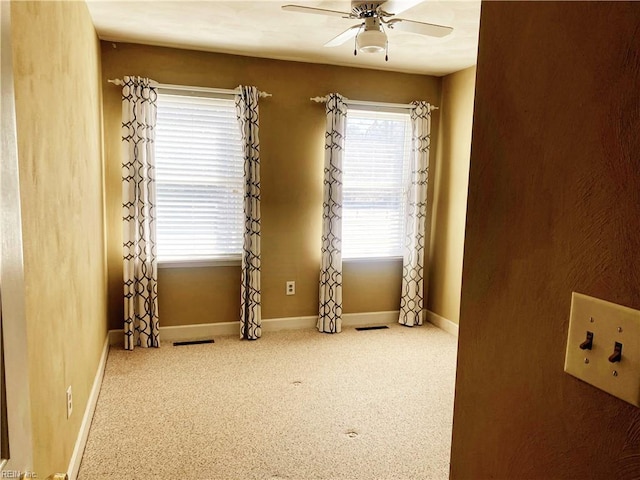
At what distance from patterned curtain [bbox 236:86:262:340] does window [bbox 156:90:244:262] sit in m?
0.13

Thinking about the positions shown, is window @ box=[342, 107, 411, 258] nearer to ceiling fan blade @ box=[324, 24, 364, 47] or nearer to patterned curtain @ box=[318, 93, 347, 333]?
patterned curtain @ box=[318, 93, 347, 333]

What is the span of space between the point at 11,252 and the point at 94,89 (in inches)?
118

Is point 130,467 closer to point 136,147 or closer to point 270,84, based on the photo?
point 136,147

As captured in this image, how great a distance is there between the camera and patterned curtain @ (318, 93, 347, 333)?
4.09 metres

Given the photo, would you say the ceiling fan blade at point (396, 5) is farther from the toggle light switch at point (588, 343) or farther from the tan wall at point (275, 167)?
the toggle light switch at point (588, 343)

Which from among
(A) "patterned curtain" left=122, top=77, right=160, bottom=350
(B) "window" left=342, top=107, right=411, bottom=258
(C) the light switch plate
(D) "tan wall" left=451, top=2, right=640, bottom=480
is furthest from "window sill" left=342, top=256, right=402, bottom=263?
(C) the light switch plate

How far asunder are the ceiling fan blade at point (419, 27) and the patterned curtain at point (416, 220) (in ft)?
5.21

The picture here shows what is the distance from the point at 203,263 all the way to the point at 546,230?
362 centimetres

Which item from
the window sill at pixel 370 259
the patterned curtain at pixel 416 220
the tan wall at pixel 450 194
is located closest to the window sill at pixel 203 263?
the window sill at pixel 370 259

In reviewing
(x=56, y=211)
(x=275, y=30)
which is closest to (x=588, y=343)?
(x=56, y=211)

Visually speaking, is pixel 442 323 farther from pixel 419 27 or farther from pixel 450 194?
pixel 419 27

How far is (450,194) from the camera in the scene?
433 cm

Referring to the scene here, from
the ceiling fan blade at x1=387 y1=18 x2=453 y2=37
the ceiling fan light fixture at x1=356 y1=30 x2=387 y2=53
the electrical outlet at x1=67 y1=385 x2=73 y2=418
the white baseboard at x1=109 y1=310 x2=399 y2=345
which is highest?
the ceiling fan blade at x1=387 y1=18 x2=453 y2=37

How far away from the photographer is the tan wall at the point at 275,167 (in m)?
3.72
